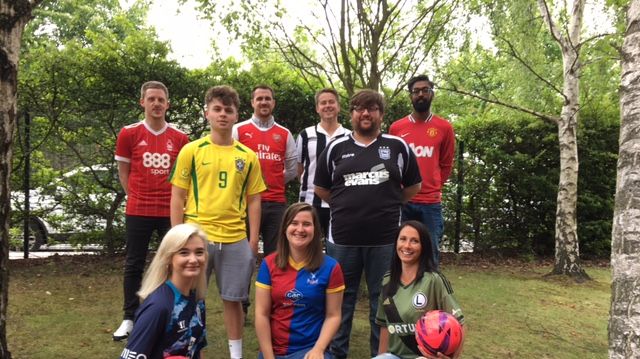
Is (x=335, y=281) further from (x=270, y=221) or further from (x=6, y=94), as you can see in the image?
(x=6, y=94)

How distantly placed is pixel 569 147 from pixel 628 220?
5.03m

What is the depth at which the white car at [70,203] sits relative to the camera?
6.91 m

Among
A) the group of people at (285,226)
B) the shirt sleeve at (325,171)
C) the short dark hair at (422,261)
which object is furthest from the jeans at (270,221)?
→ the short dark hair at (422,261)

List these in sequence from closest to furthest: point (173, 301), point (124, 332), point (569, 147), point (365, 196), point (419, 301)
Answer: point (173, 301) < point (419, 301) < point (365, 196) < point (124, 332) < point (569, 147)

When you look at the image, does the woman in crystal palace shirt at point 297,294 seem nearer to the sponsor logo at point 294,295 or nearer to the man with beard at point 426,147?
the sponsor logo at point 294,295

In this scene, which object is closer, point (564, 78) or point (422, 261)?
point (422, 261)

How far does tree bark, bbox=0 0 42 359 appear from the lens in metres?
3.11

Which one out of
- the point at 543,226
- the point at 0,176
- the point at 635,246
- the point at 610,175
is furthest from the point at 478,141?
the point at 0,176

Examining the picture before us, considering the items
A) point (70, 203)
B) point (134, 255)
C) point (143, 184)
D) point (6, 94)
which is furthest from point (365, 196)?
point (70, 203)

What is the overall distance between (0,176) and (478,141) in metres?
7.39

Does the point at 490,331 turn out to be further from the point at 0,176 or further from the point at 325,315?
the point at 0,176

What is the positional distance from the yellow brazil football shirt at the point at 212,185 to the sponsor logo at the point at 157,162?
2.01 ft

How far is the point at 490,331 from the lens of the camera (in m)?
4.81

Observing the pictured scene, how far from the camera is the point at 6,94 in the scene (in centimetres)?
315
